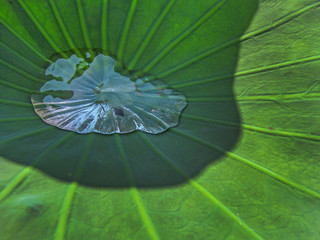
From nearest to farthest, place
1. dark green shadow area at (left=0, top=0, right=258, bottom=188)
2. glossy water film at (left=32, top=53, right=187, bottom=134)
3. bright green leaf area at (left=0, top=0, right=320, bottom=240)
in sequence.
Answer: bright green leaf area at (left=0, top=0, right=320, bottom=240) < dark green shadow area at (left=0, top=0, right=258, bottom=188) < glossy water film at (left=32, top=53, right=187, bottom=134)

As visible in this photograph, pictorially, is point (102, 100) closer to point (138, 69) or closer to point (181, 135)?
point (138, 69)

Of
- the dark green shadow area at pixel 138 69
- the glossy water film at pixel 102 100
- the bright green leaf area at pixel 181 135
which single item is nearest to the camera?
the bright green leaf area at pixel 181 135

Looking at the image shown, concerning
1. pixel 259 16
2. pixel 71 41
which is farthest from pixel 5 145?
pixel 259 16

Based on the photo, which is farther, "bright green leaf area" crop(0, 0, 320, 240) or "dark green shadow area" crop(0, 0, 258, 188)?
"dark green shadow area" crop(0, 0, 258, 188)

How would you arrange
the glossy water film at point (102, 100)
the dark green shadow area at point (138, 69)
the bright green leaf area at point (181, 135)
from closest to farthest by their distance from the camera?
1. the bright green leaf area at point (181, 135)
2. the dark green shadow area at point (138, 69)
3. the glossy water film at point (102, 100)

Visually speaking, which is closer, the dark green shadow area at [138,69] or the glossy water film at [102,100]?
the dark green shadow area at [138,69]

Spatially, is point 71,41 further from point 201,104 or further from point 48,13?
point 201,104

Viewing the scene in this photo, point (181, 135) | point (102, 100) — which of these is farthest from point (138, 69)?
point (181, 135)
